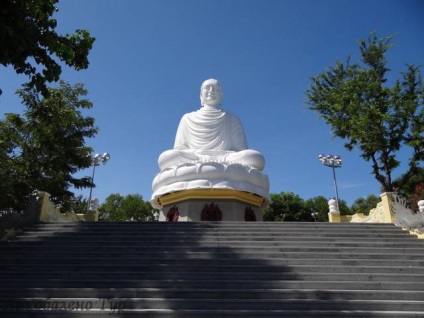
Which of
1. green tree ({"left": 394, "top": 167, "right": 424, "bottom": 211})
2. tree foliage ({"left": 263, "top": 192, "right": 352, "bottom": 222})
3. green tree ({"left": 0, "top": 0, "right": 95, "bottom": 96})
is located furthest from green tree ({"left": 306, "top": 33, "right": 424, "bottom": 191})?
tree foliage ({"left": 263, "top": 192, "right": 352, "bottom": 222})

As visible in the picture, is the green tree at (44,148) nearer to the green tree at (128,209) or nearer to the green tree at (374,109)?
the green tree at (374,109)

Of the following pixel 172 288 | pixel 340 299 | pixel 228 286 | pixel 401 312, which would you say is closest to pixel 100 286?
pixel 172 288

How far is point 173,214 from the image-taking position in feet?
41.4

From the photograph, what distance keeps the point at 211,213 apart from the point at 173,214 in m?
1.43

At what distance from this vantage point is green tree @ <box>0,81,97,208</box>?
10.6 meters

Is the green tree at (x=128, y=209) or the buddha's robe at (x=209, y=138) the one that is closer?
the buddha's robe at (x=209, y=138)

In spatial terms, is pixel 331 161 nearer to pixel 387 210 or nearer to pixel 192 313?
pixel 387 210

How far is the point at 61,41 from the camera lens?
23.7 ft

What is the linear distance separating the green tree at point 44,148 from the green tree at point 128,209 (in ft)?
65.8

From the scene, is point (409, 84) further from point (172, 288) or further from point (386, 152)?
point (172, 288)

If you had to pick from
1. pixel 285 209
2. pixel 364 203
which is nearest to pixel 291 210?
pixel 285 209

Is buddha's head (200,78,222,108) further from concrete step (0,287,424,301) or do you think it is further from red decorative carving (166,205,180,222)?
concrete step (0,287,424,301)

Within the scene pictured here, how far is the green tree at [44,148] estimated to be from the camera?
34.8 ft

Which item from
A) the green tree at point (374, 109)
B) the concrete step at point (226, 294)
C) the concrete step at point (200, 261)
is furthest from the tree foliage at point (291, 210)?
the concrete step at point (226, 294)
